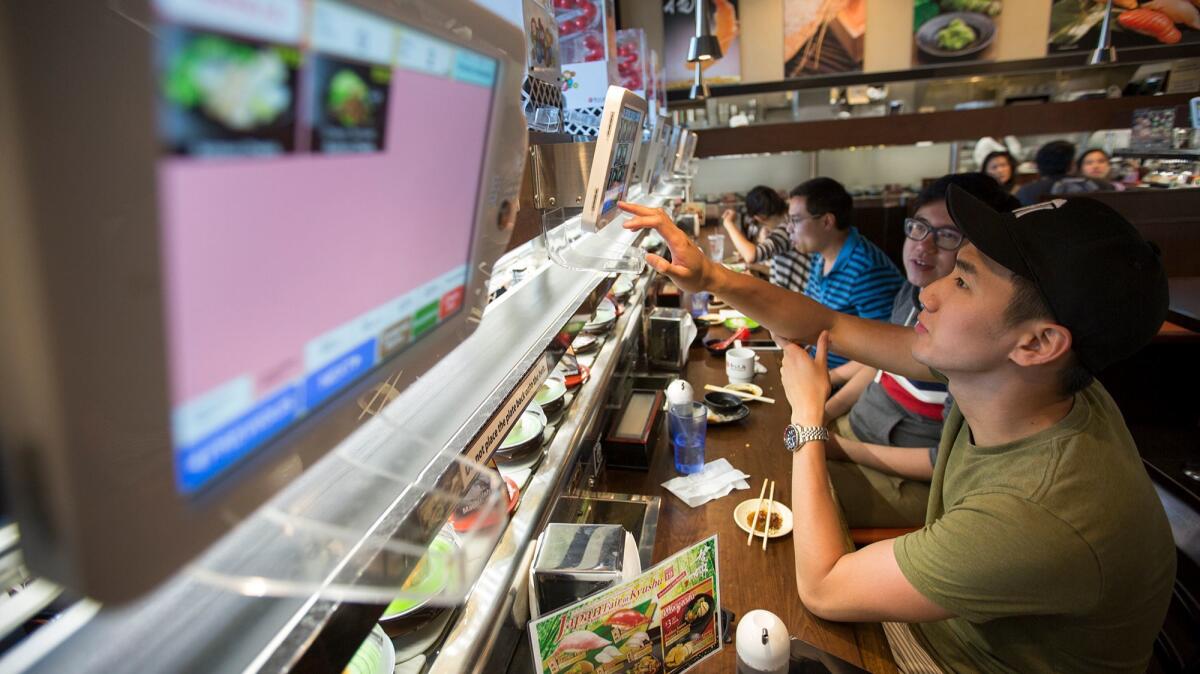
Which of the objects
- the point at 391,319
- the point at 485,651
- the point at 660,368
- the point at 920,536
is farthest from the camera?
the point at 660,368

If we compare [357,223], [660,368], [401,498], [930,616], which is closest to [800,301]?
[660,368]

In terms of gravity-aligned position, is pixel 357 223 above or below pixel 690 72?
below

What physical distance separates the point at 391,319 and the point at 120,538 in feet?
0.98

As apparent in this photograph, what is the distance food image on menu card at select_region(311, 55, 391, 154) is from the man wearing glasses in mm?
2236

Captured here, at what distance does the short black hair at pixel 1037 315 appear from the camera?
132 centimetres

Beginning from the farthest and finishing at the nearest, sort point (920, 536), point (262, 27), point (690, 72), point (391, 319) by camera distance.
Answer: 1. point (690, 72)
2. point (920, 536)
3. point (391, 319)
4. point (262, 27)

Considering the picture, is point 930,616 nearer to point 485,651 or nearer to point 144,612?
point 485,651

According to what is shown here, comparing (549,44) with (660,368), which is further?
(660,368)

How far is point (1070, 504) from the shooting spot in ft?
3.96

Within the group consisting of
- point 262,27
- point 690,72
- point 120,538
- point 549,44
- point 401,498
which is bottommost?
point 401,498

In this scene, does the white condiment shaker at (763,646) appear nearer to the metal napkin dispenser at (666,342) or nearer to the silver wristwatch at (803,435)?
the silver wristwatch at (803,435)

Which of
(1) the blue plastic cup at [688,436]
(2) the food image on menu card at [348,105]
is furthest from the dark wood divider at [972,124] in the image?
(2) the food image on menu card at [348,105]

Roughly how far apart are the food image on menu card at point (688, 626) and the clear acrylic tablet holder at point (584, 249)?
0.88 m

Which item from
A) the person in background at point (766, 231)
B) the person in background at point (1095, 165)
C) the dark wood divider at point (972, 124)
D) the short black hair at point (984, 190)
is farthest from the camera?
the dark wood divider at point (972, 124)
